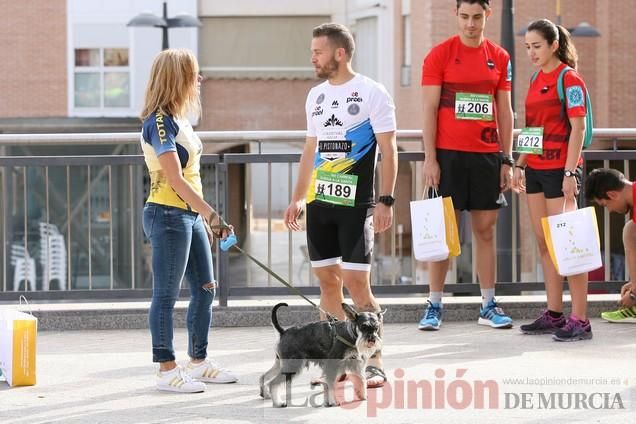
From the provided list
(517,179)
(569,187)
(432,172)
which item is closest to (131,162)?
(432,172)

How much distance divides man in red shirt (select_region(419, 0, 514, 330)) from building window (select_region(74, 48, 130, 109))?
29.6 metres

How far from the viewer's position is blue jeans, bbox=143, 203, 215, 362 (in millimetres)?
6793

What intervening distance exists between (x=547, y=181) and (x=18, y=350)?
11.4 ft

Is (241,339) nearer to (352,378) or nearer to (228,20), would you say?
(352,378)

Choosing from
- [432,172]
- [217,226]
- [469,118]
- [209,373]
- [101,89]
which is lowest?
[209,373]

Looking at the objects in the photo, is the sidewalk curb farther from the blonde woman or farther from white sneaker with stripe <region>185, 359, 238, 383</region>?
the blonde woman

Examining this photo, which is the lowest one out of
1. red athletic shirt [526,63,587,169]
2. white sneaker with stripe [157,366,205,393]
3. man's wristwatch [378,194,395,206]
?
white sneaker with stripe [157,366,205,393]

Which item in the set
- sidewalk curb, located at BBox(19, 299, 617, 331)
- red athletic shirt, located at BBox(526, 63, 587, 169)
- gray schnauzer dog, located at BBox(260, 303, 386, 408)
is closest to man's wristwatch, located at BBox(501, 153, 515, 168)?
red athletic shirt, located at BBox(526, 63, 587, 169)

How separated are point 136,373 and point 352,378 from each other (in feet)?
5.33

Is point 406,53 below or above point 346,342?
above

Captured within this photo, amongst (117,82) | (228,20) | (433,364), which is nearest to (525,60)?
(228,20)

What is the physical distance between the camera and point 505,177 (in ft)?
28.6

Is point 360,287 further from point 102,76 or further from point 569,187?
point 102,76

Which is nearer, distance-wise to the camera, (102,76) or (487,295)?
(487,295)
